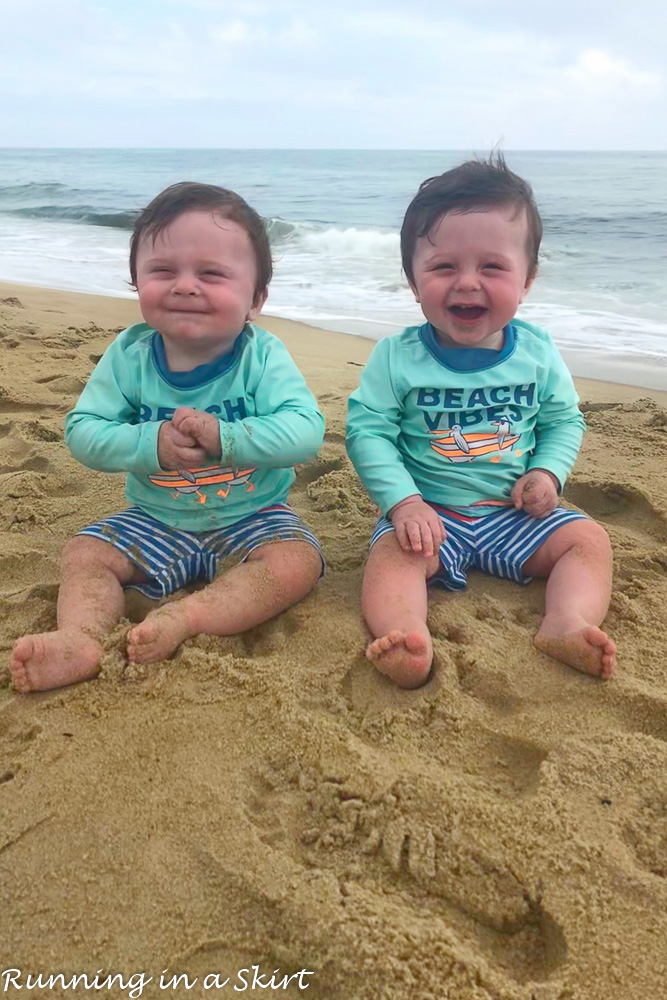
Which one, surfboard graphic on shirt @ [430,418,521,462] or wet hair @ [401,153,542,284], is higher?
wet hair @ [401,153,542,284]

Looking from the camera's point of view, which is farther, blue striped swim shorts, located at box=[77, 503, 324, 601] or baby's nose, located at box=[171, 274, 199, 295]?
blue striped swim shorts, located at box=[77, 503, 324, 601]

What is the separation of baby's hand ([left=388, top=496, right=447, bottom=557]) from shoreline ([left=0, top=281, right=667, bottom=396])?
230cm

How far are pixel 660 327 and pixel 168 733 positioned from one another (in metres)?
5.04

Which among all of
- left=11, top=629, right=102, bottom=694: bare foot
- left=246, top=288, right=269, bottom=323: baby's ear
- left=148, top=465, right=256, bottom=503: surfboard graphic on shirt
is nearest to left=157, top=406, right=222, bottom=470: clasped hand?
left=148, top=465, right=256, bottom=503: surfboard graphic on shirt

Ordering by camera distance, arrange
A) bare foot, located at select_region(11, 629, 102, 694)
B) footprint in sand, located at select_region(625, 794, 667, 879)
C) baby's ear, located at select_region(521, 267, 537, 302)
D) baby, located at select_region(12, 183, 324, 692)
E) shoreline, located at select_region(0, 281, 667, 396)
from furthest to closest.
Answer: shoreline, located at select_region(0, 281, 667, 396) < baby's ear, located at select_region(521, 267, 537, 302) < baby, located at select_region(12, 183, 324, 692) < bare foot, located at select_region(11, 629, 102, 694) < footprint in sand, located at select_region(625, 794, 667, 879)

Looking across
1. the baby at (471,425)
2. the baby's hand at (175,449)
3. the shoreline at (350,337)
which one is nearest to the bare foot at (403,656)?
the baby at (471,425)

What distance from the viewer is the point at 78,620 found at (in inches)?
70.1

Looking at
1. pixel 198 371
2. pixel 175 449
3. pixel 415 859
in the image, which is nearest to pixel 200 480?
pixel 175 449

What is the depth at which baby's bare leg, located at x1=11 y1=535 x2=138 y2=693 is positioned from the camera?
1.63 m

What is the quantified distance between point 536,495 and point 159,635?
105 cm

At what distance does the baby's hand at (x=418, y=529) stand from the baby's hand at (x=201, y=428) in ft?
1.60

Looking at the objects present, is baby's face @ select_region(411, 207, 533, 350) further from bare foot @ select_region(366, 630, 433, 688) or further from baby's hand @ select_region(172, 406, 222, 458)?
bare foot @ select_region(366, 630, 433, 688)

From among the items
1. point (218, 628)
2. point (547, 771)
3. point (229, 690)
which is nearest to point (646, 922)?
point (547, 771)

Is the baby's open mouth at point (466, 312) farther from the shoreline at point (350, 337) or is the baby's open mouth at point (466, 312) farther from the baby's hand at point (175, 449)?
the shoreline at point (350, 337)
